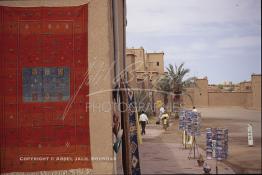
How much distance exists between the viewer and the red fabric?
31.1ft

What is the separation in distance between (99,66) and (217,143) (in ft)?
11.7

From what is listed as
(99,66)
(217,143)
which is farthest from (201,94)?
(99,66)

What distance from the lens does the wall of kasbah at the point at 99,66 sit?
952 centimetres

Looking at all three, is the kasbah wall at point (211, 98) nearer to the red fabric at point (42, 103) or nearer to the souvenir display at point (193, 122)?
the souvenir display at point (193, 122)

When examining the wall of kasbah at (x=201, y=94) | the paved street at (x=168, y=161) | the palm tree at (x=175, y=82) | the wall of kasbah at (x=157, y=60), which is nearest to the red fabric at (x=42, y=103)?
the paved street at (x=168, y=161)

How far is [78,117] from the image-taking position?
9570mm

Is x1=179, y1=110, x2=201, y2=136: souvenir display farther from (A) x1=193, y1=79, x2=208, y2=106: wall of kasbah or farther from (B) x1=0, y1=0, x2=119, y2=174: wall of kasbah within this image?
(A) x1=193, y1=79, x2=208, y2=106: wall of kasbah

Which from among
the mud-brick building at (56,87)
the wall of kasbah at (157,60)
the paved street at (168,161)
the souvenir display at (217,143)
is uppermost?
the wall of kasbah at (157,60)

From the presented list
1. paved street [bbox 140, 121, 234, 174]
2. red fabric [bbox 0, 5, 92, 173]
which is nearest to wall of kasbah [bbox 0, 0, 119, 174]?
red fabric [bbox 0, 5, 92, 173]

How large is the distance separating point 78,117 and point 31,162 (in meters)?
1.55

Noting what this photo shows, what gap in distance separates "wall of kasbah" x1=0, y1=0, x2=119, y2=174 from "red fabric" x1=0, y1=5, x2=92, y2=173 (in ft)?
0.46

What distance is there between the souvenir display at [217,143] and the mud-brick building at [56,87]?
2.62 meters

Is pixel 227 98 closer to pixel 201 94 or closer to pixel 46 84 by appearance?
pixel 201 94

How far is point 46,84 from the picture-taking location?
9.55 metres
